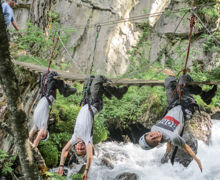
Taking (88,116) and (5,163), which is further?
(5,163)

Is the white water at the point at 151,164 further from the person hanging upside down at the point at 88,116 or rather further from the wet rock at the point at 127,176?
the person hanging upside down at the point at 88,116

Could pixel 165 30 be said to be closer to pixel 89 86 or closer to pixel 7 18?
pixel 7 18

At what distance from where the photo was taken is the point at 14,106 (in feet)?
4.92

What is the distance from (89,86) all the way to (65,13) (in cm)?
582

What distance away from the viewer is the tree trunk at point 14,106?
4.43ft

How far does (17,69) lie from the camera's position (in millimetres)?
3873

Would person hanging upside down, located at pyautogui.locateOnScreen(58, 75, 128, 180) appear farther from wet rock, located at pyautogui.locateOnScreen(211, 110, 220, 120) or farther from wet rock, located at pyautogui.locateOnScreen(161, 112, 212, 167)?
wet rock, located at pyautogui.locateOnScreen(211, 110, 220, 120)

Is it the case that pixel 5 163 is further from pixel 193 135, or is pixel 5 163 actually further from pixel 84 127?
pixel 193 135

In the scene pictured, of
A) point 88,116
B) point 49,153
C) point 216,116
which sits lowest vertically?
point 49,153

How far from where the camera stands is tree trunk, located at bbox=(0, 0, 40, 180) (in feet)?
4.43

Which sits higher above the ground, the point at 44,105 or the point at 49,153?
the point at 44,105

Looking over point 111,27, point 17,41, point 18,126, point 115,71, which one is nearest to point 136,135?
point 115,71

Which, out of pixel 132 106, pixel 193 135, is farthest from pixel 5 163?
pixel 193 135

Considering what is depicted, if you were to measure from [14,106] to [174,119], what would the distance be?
4.11 ft
